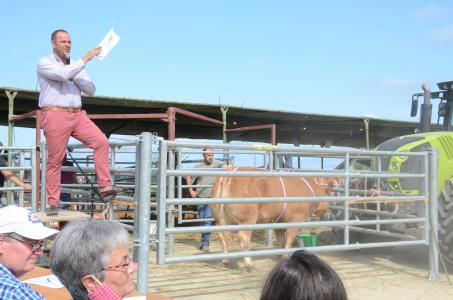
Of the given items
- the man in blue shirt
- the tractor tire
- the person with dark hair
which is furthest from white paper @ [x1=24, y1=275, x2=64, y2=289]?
the tractor tire

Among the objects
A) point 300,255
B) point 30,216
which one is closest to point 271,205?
point 30,216

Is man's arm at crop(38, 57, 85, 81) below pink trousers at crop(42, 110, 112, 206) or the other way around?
the other way around

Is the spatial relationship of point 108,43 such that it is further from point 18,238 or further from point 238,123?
point 238,123

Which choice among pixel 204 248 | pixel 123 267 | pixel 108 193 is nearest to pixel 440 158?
pixel 204 248

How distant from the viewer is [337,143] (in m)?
19.9

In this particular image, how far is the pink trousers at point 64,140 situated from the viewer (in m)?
4.26

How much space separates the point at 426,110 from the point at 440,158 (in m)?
1.77

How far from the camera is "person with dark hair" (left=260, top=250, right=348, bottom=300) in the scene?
1.35 metres

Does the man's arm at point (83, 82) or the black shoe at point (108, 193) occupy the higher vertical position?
the man's arm at point (83, 82)

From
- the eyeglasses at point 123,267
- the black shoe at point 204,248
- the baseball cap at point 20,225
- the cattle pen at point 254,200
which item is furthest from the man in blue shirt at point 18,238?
the black shoe at point 204,248

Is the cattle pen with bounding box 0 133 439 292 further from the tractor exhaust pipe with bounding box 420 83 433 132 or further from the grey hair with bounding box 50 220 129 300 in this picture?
the grey hair with bounding box 50 220 129 300

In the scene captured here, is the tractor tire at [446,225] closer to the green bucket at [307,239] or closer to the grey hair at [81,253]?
the green bucket at [307,239]

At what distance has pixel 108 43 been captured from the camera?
13.9 ft

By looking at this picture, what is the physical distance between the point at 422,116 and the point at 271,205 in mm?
3461
